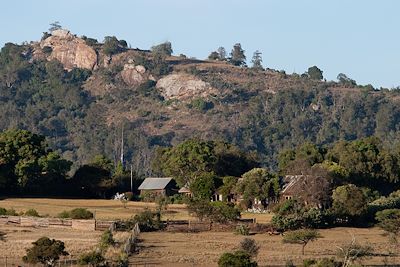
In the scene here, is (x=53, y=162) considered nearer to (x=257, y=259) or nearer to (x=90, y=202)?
(x=90, y=202)

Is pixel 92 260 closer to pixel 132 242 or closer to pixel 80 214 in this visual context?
pixel 132 242

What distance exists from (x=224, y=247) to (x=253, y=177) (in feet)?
108

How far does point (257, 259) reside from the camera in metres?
62.1

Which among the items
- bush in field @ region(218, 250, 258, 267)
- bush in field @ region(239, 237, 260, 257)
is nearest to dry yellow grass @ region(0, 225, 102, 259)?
bush in field @ region(239, 237, 260, 257)

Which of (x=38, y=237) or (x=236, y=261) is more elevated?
(x=38, y=237)

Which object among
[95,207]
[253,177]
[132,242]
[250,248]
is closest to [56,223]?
[132,242]

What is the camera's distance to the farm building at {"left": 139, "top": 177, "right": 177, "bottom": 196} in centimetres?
11944

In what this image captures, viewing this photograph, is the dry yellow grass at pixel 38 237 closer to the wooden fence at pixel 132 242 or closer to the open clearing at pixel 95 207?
the wooden fence at pixel 132 242

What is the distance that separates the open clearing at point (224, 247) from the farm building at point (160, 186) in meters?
38.6

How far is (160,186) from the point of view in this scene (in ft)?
396

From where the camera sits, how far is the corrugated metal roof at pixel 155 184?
396 feet

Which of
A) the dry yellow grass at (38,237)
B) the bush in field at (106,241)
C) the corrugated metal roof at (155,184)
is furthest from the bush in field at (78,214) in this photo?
the corrugated metal roof at (155,184)

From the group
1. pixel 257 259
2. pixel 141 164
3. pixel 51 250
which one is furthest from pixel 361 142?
pixel 141 164

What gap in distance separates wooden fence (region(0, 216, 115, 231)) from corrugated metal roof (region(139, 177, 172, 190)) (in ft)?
133
